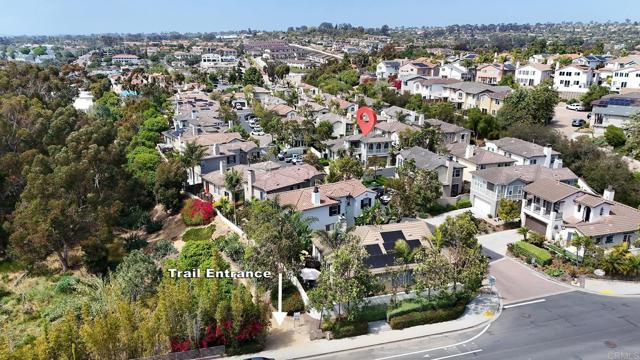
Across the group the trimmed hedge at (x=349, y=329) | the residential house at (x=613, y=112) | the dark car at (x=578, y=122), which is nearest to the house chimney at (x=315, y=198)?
the trimmed hedge at (x=349, y=329)

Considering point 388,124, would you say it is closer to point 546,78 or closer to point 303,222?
point 303,222

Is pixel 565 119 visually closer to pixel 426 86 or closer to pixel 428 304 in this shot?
pixel 426 86

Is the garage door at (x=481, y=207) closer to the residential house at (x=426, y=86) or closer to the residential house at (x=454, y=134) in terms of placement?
the residential house at (x=454, y=134)

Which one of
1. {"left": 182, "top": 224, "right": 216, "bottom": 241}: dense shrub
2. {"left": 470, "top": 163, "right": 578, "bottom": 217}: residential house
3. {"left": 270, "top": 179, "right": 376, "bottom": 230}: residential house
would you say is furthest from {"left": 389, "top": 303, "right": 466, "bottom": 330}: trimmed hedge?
{"left": 182, "top": 224, "right": 216, "bottom": 241}: dense shrub

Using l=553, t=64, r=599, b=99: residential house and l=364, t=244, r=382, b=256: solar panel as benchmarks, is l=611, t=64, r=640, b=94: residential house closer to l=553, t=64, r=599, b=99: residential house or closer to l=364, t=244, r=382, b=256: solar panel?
l=553, t=64, r=599, b=99: residential house

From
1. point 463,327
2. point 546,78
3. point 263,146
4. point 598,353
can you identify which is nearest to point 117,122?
point 263,146

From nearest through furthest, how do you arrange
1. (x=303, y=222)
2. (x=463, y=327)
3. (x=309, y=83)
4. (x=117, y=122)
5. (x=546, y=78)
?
(x=463, y=327) → (x=303, y=222) → (x=117, y=122) → (x=546, y=78) → (x=309, y=83)
